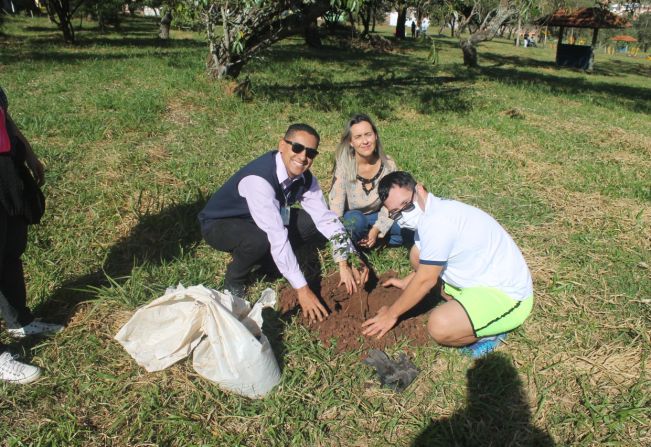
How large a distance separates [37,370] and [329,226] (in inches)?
74.0

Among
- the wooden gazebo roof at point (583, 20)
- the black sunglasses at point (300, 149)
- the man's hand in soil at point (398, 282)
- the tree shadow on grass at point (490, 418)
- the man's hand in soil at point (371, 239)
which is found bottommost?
the tree shadow on grass at point (490, 418)

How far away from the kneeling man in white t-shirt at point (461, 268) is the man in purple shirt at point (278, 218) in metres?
0.51

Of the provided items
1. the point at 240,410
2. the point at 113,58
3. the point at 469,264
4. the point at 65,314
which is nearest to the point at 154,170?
the point at 65,314

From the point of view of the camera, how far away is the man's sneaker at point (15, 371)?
228 centimetres

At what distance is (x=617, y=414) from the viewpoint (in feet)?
7.53

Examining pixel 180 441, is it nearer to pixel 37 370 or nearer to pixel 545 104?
pixel 37 370

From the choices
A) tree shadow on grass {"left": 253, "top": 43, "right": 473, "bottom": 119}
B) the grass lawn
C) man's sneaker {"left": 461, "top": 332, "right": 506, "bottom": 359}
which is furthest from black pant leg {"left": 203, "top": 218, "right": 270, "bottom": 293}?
tree shadow on grass {"left": 253, "top": 43, "right": 473, "bottom": 119}

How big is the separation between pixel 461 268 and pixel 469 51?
14.7m

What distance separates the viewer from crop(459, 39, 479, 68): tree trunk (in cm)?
1495

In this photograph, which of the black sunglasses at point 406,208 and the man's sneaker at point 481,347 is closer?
the black sunglasses at point 406,208

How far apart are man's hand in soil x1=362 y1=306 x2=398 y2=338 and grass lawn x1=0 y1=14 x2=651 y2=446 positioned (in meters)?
0.19

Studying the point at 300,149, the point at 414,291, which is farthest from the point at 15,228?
the point at 414,291

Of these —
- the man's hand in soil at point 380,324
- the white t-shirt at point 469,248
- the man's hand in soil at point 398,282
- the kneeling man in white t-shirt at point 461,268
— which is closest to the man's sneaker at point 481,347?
the kneeling man in white t-shirt at point 461,268

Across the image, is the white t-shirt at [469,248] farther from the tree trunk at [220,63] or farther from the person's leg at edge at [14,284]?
the tree trunk at [220,63]
